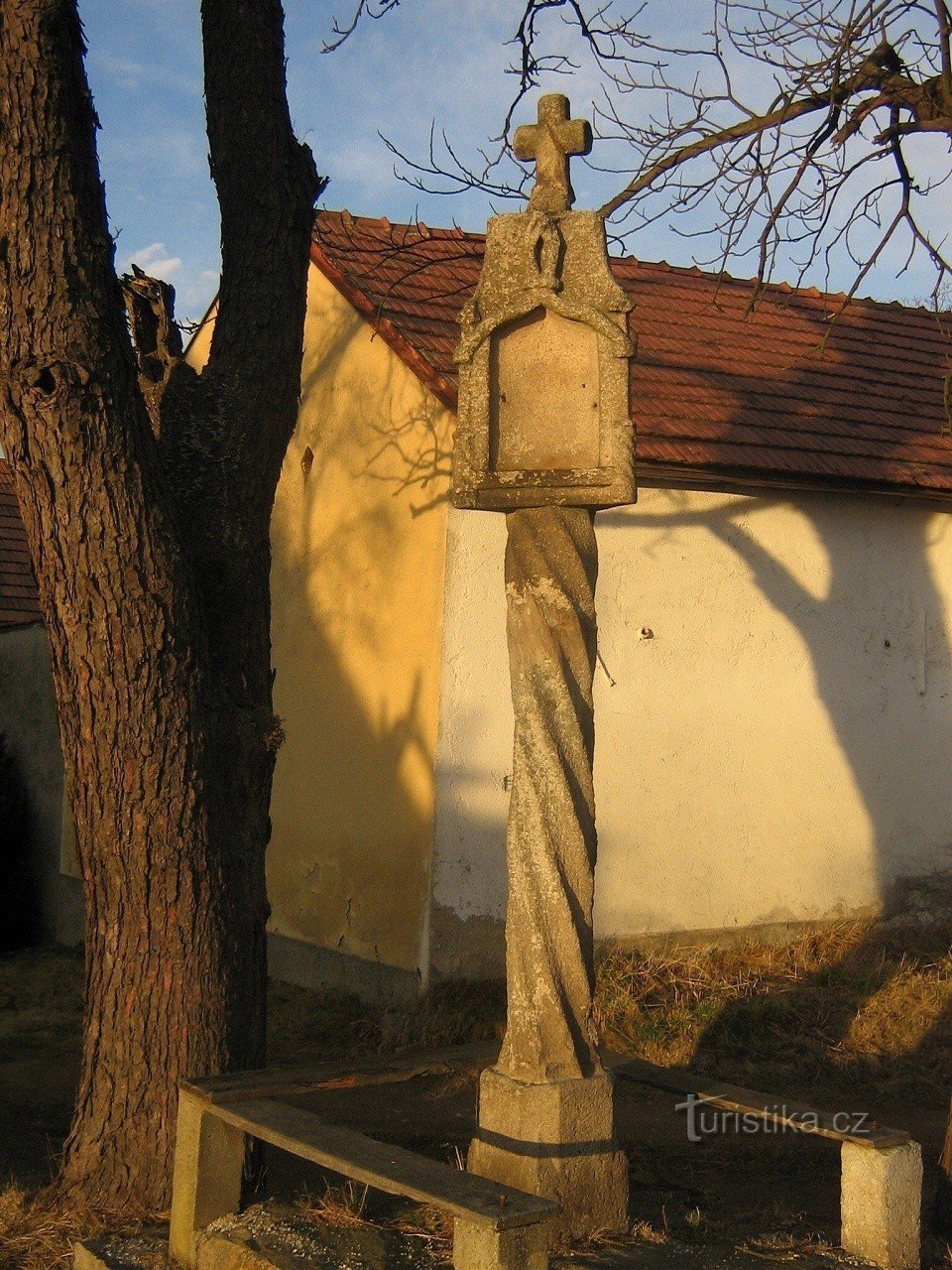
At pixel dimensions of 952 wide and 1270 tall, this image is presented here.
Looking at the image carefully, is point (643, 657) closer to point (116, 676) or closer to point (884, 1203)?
point (116, 676)

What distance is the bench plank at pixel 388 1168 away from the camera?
3.45 m

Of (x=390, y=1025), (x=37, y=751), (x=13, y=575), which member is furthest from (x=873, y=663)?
(x=13, y=575)

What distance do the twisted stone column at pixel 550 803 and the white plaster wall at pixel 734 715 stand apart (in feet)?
13.2

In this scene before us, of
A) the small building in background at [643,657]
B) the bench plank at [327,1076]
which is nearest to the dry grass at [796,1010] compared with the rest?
the small building in background at [643,657]

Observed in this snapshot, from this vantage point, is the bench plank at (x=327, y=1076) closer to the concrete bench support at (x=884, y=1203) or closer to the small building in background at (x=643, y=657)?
the concrete bench support at (x=884, y=1203)

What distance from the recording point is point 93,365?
4711 mm

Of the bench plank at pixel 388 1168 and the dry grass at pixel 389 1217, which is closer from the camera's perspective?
the bench plank at pixel 388 1168

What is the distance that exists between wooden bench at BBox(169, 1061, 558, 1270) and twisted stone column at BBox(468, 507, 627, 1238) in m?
0.36

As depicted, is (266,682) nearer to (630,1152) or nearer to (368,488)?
(630,1152)

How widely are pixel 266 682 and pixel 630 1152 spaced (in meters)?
2.58

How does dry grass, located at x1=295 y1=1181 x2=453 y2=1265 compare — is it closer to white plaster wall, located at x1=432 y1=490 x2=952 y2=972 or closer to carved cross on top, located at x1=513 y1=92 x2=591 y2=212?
carved cross on top, located at x1=513 y1=92 x2=591 y2=212

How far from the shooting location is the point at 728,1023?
26.5 feet

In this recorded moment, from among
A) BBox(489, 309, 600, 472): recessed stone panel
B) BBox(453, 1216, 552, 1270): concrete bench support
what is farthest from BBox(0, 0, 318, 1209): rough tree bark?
BBox(453, 1216, 552, 1270): concrete bench support

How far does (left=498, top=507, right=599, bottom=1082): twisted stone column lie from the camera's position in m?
4.32
